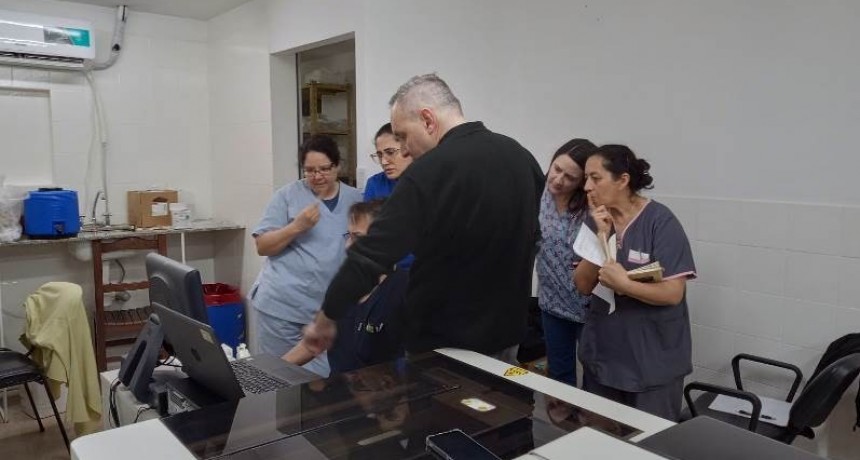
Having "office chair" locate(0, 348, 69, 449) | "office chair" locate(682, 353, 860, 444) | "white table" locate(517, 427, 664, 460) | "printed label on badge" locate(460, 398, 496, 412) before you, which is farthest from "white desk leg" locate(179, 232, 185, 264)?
"white table" locate(517, 427, 664, 460)

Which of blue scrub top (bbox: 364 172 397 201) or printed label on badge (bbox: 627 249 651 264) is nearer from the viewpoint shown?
printed label on badge (bbox: 627 249 651 264)

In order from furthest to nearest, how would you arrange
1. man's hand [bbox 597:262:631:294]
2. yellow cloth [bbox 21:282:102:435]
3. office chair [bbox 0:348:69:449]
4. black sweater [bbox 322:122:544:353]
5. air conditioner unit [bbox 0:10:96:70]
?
air conditioner unit [bbox 0:10:96:70], yellow cloth [bbox 21:282:102:435], office chair [bbox 0:348:69:449], man's hand [bbox 597:262:631:294], black sweater [bbox 322:122:544:353]

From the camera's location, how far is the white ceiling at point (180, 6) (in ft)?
14.6

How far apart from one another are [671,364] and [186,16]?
4.47 m

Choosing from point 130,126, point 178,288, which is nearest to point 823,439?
point 178,288

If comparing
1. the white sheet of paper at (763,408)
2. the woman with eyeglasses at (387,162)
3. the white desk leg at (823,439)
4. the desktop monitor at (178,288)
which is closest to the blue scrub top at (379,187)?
the woman with eyeglasses at (387,162)

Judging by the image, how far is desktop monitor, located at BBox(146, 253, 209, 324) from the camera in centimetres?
148

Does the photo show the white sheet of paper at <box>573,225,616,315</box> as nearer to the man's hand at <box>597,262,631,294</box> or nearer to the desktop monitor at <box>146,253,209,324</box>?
the man's hand at <box>597,262,631,294</box>

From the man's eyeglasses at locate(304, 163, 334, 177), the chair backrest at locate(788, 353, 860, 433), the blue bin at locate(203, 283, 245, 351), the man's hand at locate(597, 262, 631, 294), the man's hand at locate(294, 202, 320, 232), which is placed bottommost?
the blue bin at locate(203, 283, 245, 351)

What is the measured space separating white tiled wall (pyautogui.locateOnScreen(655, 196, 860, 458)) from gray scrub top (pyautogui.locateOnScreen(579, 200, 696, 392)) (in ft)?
1.52

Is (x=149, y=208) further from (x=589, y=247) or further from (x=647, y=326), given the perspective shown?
(x=647, y=326)

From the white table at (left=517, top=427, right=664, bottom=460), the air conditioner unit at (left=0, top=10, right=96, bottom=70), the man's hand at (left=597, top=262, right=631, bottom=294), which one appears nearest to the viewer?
the white table at (left=517, top=427, right=664, bottom=460)

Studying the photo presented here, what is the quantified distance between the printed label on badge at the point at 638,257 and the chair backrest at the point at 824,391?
0.57 metres

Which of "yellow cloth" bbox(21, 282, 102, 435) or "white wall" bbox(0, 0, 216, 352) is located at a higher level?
"white wall" bbox(0, 0, 216, 352)
